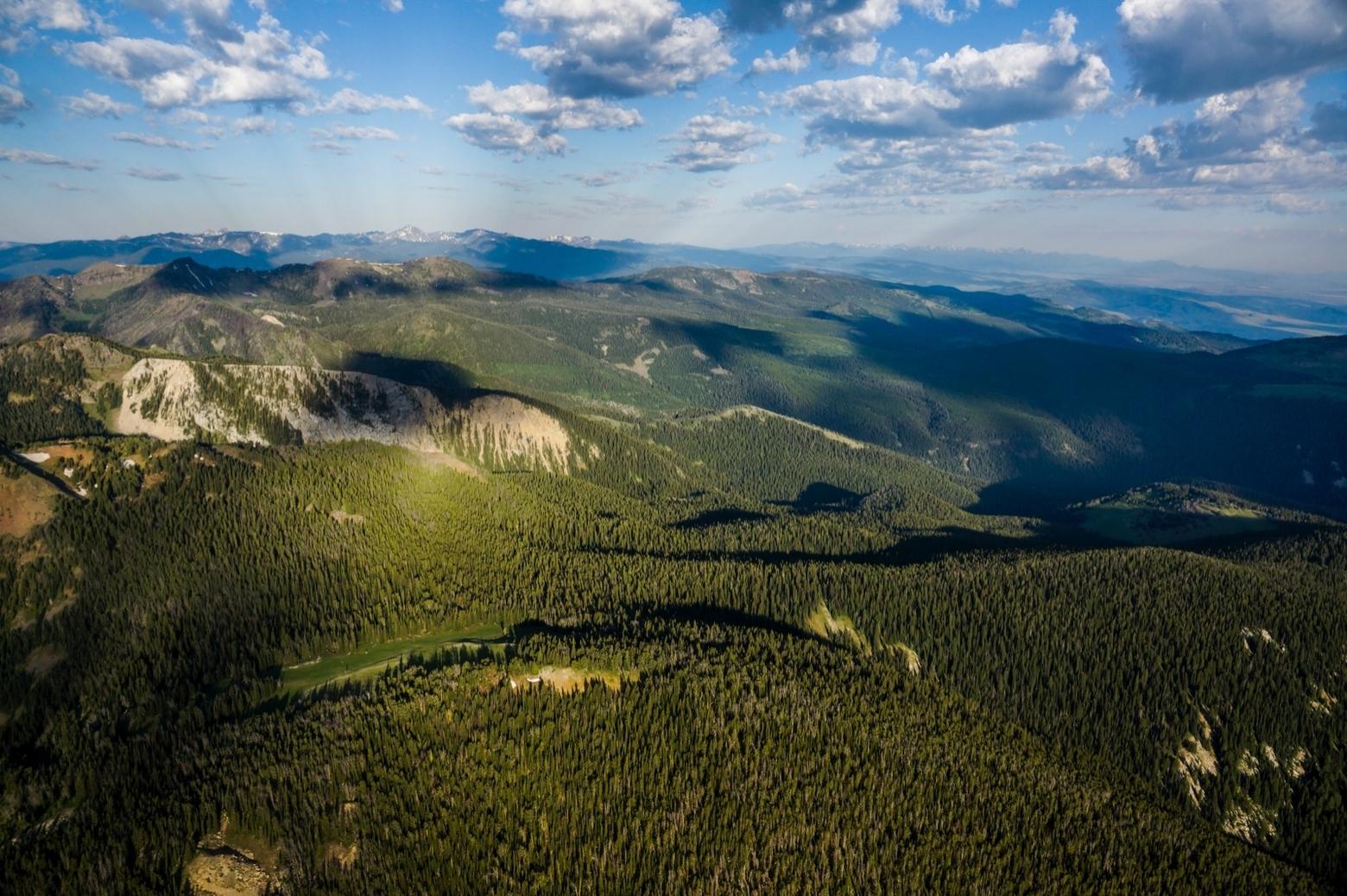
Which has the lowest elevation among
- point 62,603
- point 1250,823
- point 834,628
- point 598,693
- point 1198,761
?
point 1250,823

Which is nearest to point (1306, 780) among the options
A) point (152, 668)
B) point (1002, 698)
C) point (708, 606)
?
Result: point (1002, 698)

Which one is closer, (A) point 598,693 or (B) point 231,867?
(B) point 231,867

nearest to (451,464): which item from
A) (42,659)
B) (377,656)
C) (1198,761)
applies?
(377,656)

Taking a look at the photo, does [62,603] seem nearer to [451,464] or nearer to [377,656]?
[377,656]

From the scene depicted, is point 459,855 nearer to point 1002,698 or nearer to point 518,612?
point 518,612

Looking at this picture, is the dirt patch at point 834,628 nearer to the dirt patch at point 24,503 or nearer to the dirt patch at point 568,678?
the dirt patch at point 568,678

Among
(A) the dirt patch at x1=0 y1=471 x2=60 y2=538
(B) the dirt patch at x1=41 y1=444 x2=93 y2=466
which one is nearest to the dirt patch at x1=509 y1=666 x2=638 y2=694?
(A) the dirt patch at x1=0 y1=471 x2=60 y2=538

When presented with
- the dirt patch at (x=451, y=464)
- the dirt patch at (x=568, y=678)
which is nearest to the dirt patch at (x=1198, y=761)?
the dirt patch at (x=568, y=678)

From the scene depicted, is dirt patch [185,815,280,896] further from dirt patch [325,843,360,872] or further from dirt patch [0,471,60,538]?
dirt patch [0,471,60,538]
